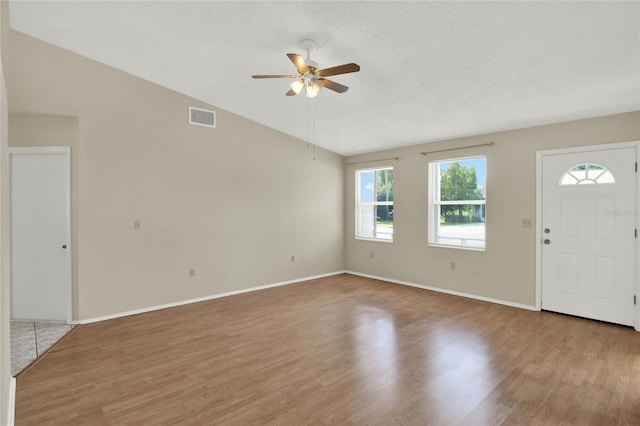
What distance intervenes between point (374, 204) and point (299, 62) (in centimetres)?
423

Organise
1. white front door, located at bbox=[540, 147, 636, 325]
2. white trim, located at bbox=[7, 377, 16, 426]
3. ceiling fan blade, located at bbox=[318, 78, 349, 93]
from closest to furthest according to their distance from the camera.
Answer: white trim, located at bbox=[7, 377, 16, 426]
ceiling fan blade, located at bbox=[318, 78, 349, 93]
white front door, located at bbox=[540, 147, 636, 325]

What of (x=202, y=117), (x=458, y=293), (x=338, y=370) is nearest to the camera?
(x=338, y=370)

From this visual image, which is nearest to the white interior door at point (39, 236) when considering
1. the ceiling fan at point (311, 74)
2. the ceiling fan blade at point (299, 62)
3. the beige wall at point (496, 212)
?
the ceiling fan at point (311, 74)

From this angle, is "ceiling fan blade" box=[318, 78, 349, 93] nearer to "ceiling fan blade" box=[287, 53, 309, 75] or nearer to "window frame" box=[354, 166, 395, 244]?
"ceiling fan blade" box=[287, 53, 309, 75]

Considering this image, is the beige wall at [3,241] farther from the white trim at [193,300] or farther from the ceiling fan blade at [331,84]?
the ceiling fan blade at [331,84]

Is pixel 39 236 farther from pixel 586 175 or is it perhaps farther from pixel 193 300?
pixel 586 175

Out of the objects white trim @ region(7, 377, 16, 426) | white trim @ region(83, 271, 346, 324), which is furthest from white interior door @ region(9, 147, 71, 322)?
white trim @ region(7, 377, 16, 426)

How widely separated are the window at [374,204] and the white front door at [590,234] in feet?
8.66

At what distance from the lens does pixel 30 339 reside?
3.62 meters

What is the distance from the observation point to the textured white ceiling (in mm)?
2730

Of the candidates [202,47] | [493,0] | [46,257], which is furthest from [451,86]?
[46,257]

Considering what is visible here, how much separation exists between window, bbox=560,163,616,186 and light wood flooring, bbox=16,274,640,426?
171 cm

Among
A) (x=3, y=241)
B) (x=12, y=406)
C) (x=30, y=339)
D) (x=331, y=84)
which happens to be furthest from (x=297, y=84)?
(x=30, y=339)

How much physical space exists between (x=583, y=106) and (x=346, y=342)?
150 inches
